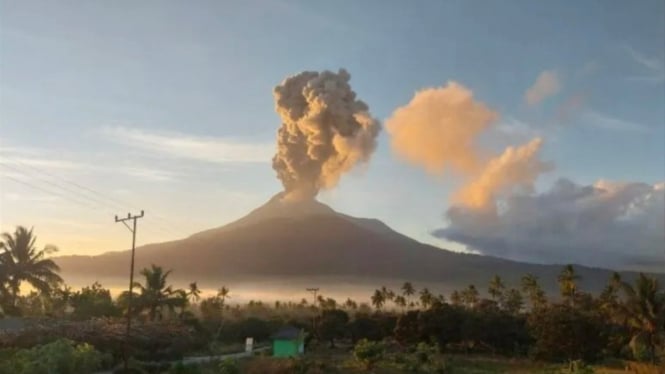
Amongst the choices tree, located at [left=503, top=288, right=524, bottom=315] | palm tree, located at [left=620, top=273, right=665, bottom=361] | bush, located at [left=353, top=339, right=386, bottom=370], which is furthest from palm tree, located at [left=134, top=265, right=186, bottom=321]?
tree, located at [left=503, top=288, right=524, bottom=315]

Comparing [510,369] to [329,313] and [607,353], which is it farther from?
[329,313]

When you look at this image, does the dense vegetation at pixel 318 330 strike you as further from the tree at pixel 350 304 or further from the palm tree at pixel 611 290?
the tree at pixel 350 304

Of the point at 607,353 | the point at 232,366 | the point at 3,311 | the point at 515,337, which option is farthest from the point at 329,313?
the point at 232,366

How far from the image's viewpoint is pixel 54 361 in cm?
3531

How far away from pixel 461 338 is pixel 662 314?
69.7ft

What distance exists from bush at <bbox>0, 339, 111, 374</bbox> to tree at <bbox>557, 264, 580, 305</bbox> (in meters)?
73.7

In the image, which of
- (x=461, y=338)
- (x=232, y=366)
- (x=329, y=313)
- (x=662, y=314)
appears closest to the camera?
(x=232, y=366)

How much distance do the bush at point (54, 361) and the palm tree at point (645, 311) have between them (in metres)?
42.8

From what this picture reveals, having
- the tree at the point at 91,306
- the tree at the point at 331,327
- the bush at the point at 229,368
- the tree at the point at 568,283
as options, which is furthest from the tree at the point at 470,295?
the bush at the point at 229,368

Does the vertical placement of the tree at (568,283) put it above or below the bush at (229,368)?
above

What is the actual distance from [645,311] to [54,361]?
46667 mm

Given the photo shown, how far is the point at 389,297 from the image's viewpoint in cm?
14300

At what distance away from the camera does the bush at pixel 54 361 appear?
3444 cm

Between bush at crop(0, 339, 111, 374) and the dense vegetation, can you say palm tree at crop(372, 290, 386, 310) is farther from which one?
bush at crop(0, 339, 111, 374)
